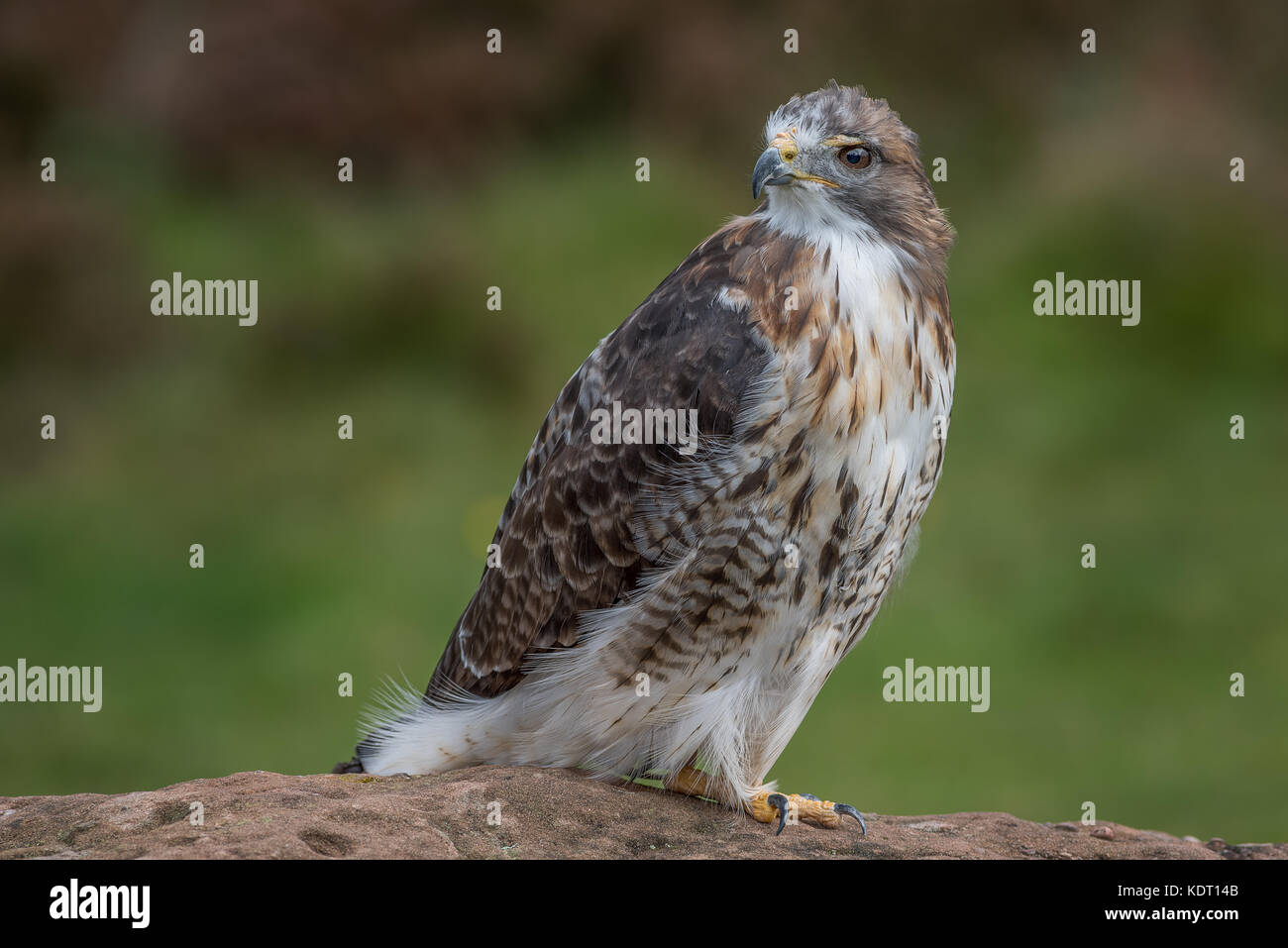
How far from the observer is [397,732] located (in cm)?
471

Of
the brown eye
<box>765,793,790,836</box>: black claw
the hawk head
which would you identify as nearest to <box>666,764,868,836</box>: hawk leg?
<box>765,793,790,836</box>: black claw

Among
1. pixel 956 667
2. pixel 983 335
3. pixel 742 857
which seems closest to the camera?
pixel 742 857

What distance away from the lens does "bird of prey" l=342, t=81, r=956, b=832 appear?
13.1ft

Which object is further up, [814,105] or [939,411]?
[814,105]

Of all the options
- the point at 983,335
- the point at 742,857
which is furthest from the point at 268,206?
the point at 742,857

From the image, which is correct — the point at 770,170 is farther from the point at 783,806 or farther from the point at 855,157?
the point at 783,806

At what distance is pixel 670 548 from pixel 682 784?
Result: 0.77 meters

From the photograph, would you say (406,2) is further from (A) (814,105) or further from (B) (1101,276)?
(A) (814,105)

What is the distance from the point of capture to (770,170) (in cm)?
405

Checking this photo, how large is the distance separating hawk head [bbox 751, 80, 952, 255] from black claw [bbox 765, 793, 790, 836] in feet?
5.32

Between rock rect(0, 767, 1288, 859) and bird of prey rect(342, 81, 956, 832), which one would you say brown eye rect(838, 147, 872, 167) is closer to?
bird of prey rect(342, 81, 956, 832)

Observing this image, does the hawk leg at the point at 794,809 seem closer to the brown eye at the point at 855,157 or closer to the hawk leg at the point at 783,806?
the hawk leg at the point at 783,806

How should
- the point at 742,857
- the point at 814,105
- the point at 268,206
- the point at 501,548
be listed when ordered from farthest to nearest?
the point at 268,206
the point at 501,548
the point at 814,105
the point at 742,857

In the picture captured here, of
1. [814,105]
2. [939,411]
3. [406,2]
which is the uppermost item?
[406,2]
